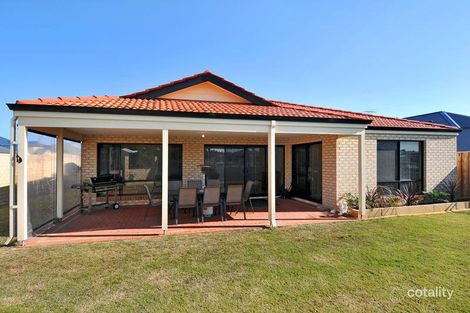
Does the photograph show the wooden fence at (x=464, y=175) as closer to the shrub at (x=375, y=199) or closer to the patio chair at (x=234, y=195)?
the shrub at (x=375, y=199)

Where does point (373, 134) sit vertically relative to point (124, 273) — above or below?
above

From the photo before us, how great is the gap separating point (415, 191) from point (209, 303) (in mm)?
10203

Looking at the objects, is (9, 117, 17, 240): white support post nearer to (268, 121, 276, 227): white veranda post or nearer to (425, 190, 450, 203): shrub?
(268, 121, 276, 227): white veranda post

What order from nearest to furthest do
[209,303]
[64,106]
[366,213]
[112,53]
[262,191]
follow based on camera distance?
1. [209,303]
2. [64,106]
3. [366,213]
4. [262,191]
5. [112,53]

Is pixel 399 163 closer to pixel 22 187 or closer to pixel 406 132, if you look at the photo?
pixel 406 132

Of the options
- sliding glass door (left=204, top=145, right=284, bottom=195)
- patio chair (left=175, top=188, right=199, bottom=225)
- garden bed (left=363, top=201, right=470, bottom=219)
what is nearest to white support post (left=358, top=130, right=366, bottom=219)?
garden bed (left=363, top=201, right=470, bottom=219)

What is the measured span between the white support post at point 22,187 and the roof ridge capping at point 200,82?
14.7 ft

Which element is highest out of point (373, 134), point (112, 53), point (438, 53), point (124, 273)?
point (112, 53)

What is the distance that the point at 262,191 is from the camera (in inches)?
473

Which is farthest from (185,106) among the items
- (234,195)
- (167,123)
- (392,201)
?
(392,201)

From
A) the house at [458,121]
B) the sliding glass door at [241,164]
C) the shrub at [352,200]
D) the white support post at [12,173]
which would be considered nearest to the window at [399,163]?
the shrub at [352,200]

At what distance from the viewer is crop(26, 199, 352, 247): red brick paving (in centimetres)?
617

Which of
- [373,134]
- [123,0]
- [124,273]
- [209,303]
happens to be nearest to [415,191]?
[373,134]

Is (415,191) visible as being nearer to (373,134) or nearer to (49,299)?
(373,134)
